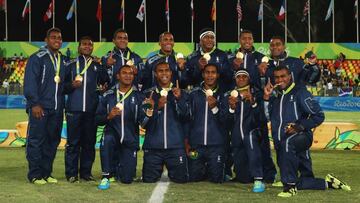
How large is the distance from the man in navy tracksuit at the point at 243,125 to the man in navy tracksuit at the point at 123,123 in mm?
1261

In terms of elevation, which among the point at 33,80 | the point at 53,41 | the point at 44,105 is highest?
the point at 53,41

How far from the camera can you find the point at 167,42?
961 centimetres

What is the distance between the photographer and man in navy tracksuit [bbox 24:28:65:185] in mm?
8703

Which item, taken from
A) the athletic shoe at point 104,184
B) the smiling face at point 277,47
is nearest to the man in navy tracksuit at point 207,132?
the smiling face at point 277,47

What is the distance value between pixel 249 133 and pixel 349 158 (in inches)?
148

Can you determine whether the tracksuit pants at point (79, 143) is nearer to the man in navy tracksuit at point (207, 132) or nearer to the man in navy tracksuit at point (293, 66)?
the man in navy tracksuit at point (207, 132)

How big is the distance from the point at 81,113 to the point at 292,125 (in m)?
3.04

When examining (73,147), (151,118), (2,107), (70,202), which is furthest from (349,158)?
(2,107)

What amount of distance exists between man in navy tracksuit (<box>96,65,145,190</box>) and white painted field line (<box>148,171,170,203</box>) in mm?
462

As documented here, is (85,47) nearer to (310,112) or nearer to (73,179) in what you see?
(73,179)

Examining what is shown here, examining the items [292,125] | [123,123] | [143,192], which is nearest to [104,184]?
[143,192]

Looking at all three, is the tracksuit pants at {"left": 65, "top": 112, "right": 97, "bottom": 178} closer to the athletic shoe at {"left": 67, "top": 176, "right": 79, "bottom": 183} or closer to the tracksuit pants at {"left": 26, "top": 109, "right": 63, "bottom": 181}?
the athletic shoe at {"left": 67, "top": 176, "right": 79, "bottom": 183}

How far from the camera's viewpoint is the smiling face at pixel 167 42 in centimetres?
959

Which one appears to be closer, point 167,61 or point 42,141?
point 42,141
